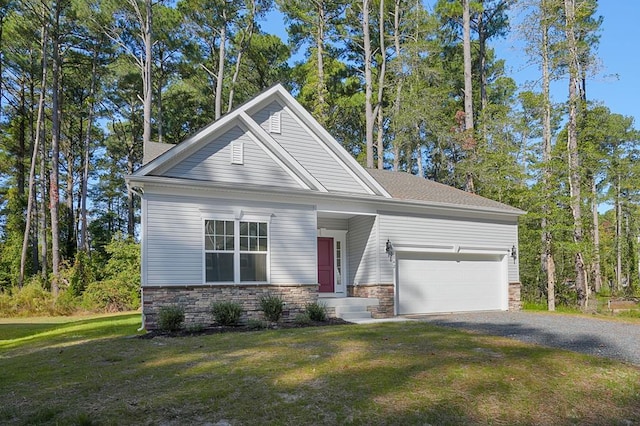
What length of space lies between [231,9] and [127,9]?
5784mm

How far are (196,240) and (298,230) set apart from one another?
2.75 metres

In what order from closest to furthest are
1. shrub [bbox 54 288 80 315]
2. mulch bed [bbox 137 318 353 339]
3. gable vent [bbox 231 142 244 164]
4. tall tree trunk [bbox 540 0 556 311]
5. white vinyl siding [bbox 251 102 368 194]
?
mulch bed [bbox 137 318 353 339], gable vent [bbox 231 142 244 164], white vinyl siding [bbox 251 102 368 194], tall tree trunk [bbox 540 0 556 311], shrub [bbox 54 288 80 315]

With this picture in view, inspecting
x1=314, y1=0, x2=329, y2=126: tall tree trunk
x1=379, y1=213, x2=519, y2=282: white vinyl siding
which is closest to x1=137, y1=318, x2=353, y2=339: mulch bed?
x1=379, y1=213, x2=519, y2=282: white vinyl siding

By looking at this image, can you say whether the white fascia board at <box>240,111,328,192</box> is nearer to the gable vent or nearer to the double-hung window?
the gable vent

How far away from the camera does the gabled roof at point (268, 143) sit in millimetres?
11211

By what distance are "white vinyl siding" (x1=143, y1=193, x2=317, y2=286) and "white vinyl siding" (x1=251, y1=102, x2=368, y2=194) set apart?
4.94ft

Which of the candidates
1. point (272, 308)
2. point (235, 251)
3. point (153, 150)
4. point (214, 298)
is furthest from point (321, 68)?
point (214, 298)

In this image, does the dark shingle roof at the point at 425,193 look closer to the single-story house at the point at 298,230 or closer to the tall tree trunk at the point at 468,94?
the single-story house at the point at 298,230

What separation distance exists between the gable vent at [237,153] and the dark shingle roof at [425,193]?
476 centimetres

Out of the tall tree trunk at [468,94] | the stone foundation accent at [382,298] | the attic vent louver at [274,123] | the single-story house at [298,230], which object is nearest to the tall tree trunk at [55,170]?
the single-story house at [298,230]

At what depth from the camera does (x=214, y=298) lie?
11.2m

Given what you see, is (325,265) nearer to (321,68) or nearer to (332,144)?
(332,144)

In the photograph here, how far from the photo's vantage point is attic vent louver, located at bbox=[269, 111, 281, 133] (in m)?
13.3

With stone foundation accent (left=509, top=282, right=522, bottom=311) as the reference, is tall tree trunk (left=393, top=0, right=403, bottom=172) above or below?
above
